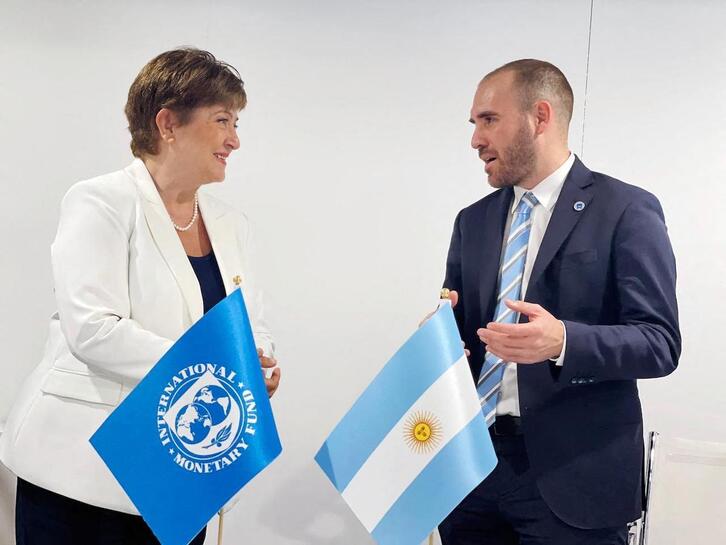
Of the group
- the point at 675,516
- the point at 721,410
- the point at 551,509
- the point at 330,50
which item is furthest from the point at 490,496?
the point at 330,50

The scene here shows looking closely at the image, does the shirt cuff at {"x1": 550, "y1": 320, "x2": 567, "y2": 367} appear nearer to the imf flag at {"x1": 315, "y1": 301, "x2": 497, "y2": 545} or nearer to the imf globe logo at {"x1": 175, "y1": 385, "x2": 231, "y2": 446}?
the imf flag at {"x1": 315, "y1": 301, "x2": 497, "y2": 545}

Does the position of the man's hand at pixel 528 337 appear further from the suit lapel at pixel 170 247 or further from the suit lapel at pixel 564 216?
the suit lapel at pixel 170 247

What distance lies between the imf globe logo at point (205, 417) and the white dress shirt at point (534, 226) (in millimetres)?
652

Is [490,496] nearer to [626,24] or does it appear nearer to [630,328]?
[630,328]

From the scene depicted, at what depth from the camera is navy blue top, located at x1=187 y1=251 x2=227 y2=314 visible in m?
2.17

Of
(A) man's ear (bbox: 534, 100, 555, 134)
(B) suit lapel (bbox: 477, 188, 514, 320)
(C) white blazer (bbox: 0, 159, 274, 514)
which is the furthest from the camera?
(A) man's ear (bbox: 534, 100, 555, 134)

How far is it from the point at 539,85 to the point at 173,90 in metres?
0.98

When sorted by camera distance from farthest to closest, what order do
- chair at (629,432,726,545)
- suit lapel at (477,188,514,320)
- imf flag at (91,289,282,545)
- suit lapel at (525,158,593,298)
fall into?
1. chair at (629,432,726,545)
2. suit lapel at (477,188,514,320)
3. suit lapel at (525,158,593,298)
4. imf flag at (91,289,282,545)

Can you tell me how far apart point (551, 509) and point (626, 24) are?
1.92m

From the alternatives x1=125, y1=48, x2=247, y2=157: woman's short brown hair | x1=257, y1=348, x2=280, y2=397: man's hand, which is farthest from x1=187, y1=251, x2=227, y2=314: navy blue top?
x1=125, y1=48, x2=247, y2=157: woman's short brown hair

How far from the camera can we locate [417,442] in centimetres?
190

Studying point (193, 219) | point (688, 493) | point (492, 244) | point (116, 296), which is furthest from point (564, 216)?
point (688, 493)

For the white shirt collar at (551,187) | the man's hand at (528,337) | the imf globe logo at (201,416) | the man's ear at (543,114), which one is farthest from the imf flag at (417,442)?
the man's ear at (543,114)

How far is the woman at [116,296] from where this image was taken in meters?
1.94
